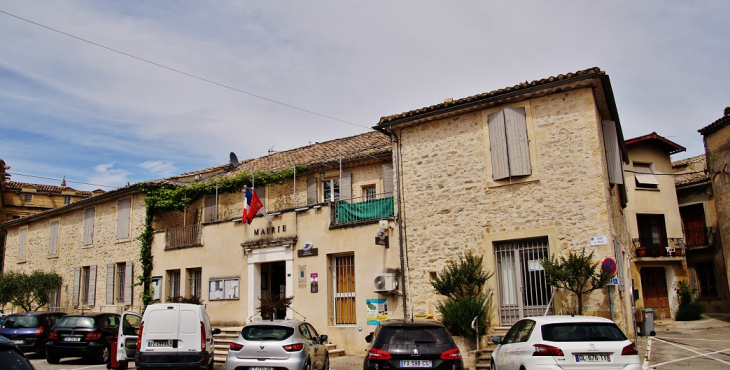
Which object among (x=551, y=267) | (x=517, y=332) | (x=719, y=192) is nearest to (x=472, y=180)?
(x=551, y=267)

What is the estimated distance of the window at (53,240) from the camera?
29109mm

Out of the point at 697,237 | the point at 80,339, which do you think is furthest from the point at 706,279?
the point at 80,339

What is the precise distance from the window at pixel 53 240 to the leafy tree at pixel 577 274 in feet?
83.8

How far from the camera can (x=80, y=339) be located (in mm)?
15125

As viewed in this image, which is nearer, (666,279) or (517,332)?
(517,332)

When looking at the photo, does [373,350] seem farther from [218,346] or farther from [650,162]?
[650,162]

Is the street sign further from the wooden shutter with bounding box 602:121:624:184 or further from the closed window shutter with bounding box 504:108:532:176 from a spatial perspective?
the wooden shutter with bounding box 602:121:624:184

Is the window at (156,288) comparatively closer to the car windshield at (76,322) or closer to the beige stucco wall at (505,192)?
the car windshield at (76,322)

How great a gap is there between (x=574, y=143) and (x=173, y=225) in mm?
16975

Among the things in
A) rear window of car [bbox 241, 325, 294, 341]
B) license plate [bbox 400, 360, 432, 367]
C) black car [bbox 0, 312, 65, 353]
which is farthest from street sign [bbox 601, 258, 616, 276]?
black car [bbox 0, 312, 65, 353]

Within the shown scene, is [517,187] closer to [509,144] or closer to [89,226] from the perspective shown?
[509,144]

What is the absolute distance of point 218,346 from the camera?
17.4 metres

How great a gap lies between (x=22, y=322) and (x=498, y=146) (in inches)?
598

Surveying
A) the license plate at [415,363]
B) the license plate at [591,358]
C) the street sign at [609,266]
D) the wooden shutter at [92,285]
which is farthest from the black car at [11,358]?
the wooden shutter at [92,285]
